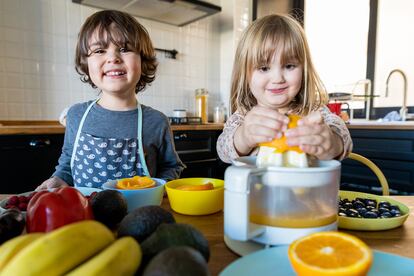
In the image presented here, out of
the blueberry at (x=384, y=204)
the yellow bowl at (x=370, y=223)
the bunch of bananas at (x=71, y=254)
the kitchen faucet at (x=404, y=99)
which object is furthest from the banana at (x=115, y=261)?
the kitchen faucet at (x=404, y=99)

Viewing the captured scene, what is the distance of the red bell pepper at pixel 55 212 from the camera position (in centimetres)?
34

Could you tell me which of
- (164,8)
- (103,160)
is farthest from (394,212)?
(164,8)

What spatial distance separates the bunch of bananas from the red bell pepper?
6cm

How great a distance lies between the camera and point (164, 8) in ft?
6.79

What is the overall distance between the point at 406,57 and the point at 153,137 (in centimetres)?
233

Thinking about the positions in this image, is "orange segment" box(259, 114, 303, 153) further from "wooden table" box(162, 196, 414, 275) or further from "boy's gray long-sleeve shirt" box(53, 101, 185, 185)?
"boy's gray long-sleeve shirt" box(53, 101, 185, 185)

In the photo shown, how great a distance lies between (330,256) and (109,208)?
302mm

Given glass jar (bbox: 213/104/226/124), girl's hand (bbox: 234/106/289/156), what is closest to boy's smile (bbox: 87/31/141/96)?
girl's hand (bbox: 234/106/289/156)

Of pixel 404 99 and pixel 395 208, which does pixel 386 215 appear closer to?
pixel 395 208

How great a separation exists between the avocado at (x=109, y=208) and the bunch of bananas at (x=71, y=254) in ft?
0.52

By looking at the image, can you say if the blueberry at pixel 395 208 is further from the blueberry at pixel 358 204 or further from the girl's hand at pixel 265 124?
the girl's hand at pixel 265 124

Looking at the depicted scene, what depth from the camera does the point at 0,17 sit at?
5.59 ft

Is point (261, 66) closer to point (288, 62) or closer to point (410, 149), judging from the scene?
point (288, 62)

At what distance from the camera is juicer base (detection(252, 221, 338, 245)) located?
0.35 m
